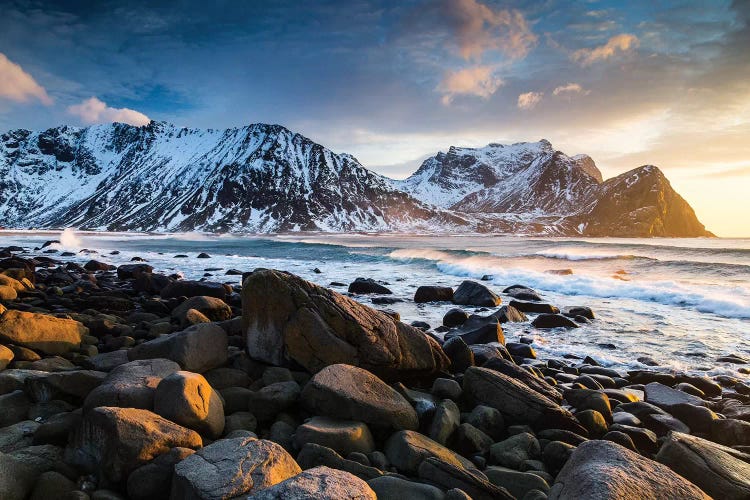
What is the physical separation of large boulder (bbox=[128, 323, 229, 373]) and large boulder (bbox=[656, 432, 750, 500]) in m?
6.36

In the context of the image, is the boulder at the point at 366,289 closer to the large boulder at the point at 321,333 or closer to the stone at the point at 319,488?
the large boulder at the point at 321,333

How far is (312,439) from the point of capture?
4.76 meters

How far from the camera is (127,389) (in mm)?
4965

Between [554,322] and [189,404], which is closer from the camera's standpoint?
[189,404]

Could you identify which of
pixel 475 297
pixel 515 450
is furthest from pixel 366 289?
pixel 515 450

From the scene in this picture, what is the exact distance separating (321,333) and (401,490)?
143 inches

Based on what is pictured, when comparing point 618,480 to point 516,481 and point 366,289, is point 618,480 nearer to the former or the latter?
point 516,481

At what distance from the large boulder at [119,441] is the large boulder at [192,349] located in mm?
2360

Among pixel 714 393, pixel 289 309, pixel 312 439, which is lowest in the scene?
pixel 714 393

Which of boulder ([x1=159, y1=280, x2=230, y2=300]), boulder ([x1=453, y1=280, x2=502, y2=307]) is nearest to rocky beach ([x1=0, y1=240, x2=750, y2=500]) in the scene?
boulder ([x1=159, y1=280, x2=230, y2=300])

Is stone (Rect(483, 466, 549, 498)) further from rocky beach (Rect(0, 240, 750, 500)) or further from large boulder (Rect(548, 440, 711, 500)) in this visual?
large boulder (Rect(548, 440, 711, 500))

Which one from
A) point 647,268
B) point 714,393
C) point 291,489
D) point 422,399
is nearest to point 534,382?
point 422,399

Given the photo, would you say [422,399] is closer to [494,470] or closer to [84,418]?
[494,470]

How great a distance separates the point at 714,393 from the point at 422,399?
578 centimetres
